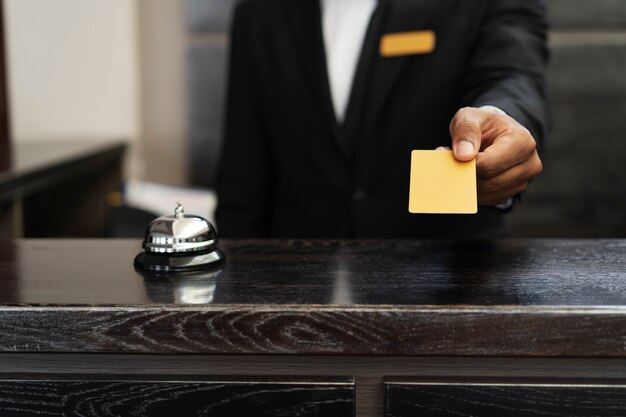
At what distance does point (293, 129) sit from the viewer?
5.12ft

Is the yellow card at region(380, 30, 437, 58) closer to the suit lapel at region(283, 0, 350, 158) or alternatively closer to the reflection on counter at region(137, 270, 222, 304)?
the suit lapel at region(283, 0, 350, 158)

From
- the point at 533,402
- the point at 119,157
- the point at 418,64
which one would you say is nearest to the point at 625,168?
the point at 418,64

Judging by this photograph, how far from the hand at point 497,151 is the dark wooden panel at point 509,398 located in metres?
0.23

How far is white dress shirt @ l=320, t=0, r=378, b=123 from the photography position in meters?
1.55

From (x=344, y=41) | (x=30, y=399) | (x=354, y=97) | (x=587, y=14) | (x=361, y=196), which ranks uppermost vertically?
(x=587, y=14)

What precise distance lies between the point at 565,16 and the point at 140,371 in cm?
214

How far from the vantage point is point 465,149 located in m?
0.69

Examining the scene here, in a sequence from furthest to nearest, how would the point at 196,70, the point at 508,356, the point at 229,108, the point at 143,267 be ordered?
the point at 196,70, the point at 229,108, the point at 143,267, the point at 508,356

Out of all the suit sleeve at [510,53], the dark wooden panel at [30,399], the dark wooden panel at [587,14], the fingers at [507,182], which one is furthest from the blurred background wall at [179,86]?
the dark wooden panel at [30,399]

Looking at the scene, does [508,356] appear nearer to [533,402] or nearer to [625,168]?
[533,402]

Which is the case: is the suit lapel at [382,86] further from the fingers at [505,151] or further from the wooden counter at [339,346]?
the wooden counter at [339,346]

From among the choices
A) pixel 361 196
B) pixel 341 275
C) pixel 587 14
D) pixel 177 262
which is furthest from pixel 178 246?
pixel 587 14

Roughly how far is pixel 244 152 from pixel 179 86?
102cm

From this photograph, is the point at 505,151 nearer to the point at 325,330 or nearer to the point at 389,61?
the point at 325,330
